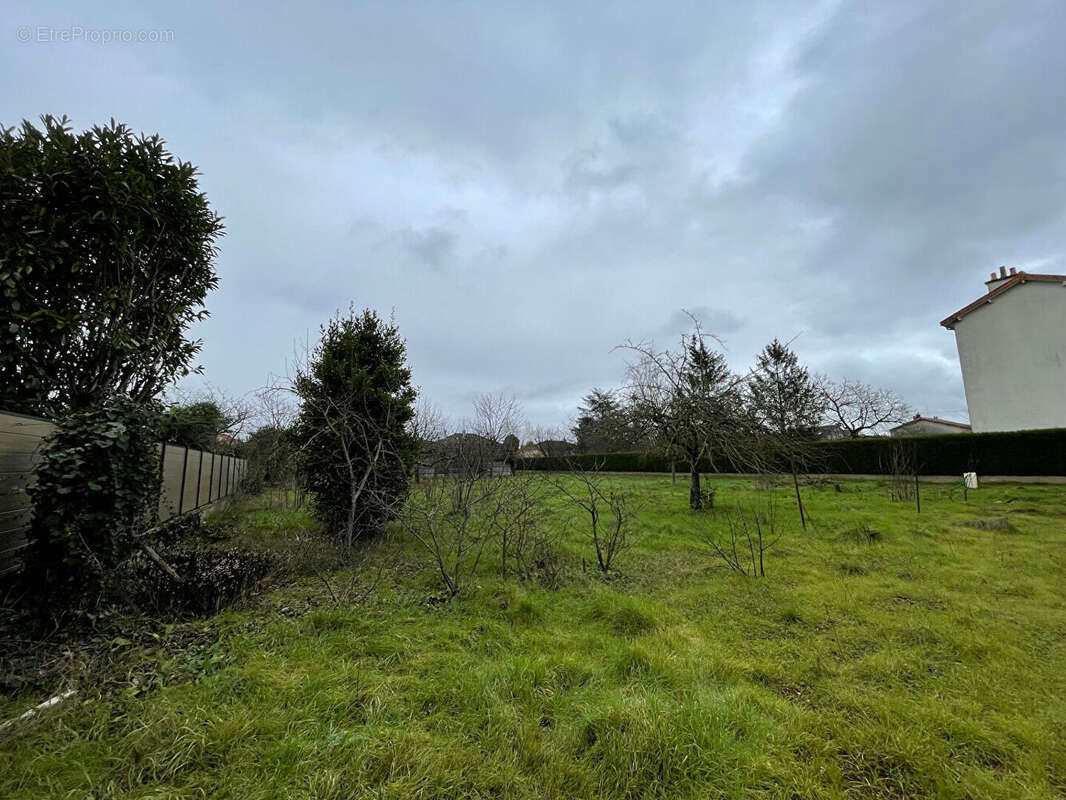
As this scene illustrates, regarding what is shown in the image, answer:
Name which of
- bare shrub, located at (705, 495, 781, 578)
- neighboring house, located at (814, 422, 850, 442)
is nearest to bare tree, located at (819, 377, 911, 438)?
neighboring house, located at (814, 422, 850, 442)

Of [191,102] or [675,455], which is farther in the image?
[675,455]

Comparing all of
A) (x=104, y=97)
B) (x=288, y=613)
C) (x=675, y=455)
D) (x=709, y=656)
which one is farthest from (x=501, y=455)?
(x=104, y=97)

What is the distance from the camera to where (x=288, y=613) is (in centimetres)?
371

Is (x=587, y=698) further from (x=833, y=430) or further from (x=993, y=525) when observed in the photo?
(x=833, y=430)

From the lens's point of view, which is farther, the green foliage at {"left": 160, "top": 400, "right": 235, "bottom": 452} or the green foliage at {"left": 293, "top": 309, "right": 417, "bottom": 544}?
the green foliage at {"left": 160, "top": 400, "right": 235, "bottom": 452}

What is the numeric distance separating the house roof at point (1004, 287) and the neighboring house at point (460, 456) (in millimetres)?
21613

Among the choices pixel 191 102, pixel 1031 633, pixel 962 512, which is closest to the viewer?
pixel 1031 633

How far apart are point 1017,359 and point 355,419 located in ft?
79.7

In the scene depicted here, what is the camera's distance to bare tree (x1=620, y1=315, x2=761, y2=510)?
8219mm

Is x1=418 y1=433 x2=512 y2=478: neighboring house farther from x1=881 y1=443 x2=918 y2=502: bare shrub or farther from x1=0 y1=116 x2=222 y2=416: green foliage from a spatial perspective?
x1=881 y1=443 x2=918 y2=502: bare shrub

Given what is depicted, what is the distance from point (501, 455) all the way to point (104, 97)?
23.9 feet

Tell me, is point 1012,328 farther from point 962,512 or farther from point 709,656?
point 709,656

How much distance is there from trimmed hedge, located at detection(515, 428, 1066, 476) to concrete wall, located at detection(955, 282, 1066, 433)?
5.22 m

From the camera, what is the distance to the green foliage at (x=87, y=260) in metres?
3.64
